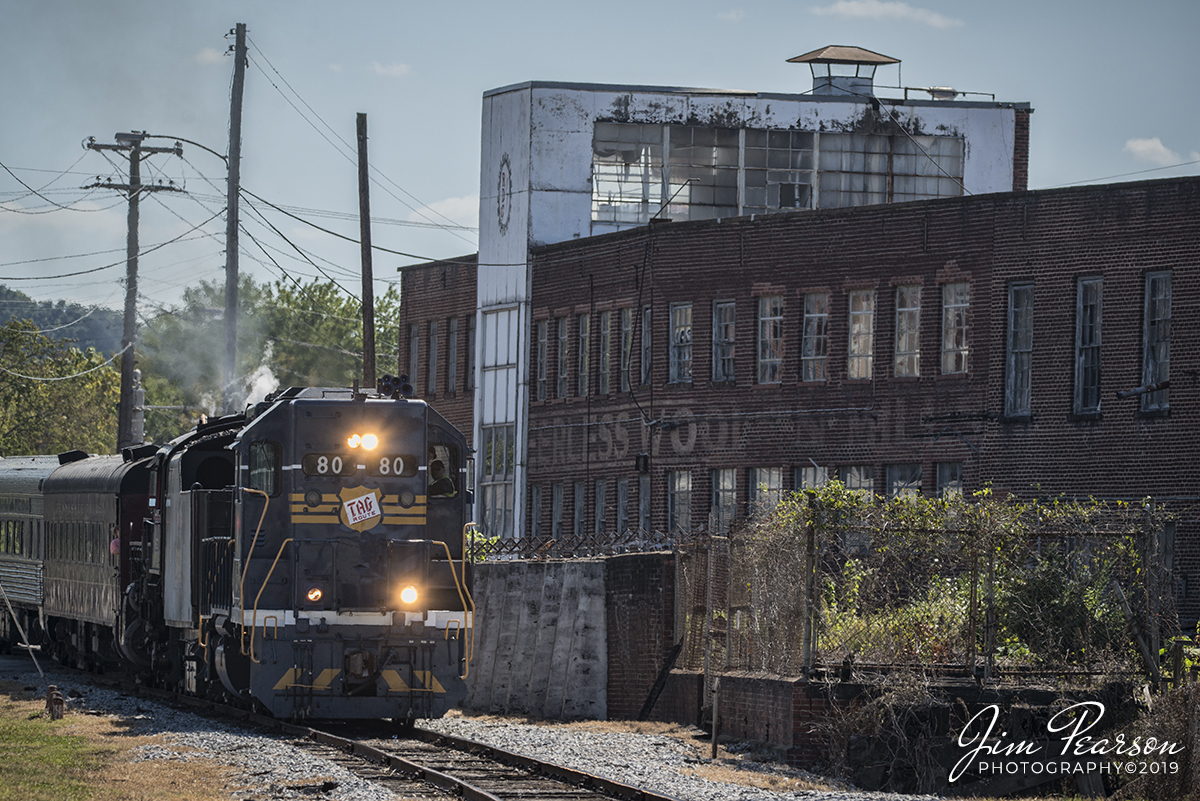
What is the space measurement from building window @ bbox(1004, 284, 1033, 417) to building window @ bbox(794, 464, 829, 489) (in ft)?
16.1

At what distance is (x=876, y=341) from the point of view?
122ft

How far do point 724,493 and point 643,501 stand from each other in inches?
113

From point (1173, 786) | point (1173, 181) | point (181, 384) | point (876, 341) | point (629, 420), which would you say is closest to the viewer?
point (1173, 786)

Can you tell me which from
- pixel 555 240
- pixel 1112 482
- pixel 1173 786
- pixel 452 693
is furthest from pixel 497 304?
pixel 1173 786

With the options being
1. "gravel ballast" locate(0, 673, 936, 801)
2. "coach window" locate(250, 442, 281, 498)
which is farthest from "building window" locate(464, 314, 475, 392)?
"coach window" locate(250, 442, 281, 498)

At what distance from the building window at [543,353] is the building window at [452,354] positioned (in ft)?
17.3

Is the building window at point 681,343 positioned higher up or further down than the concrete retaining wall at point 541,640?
higher up

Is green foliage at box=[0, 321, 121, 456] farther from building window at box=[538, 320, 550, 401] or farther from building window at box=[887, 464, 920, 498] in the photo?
building window at box=[887, 464, 920, 498]

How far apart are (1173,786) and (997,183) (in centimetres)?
3595

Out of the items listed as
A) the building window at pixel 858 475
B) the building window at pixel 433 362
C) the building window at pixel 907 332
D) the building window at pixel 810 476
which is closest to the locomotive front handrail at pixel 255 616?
the building window at pixel 858 475

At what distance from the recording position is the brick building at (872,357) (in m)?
32.1

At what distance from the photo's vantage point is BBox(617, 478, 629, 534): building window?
43.1 meters

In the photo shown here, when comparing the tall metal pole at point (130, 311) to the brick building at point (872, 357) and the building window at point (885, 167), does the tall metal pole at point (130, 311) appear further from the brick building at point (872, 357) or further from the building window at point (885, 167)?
the building window at point (885, 167)

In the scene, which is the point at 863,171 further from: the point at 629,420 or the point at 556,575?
the point at 556,575
